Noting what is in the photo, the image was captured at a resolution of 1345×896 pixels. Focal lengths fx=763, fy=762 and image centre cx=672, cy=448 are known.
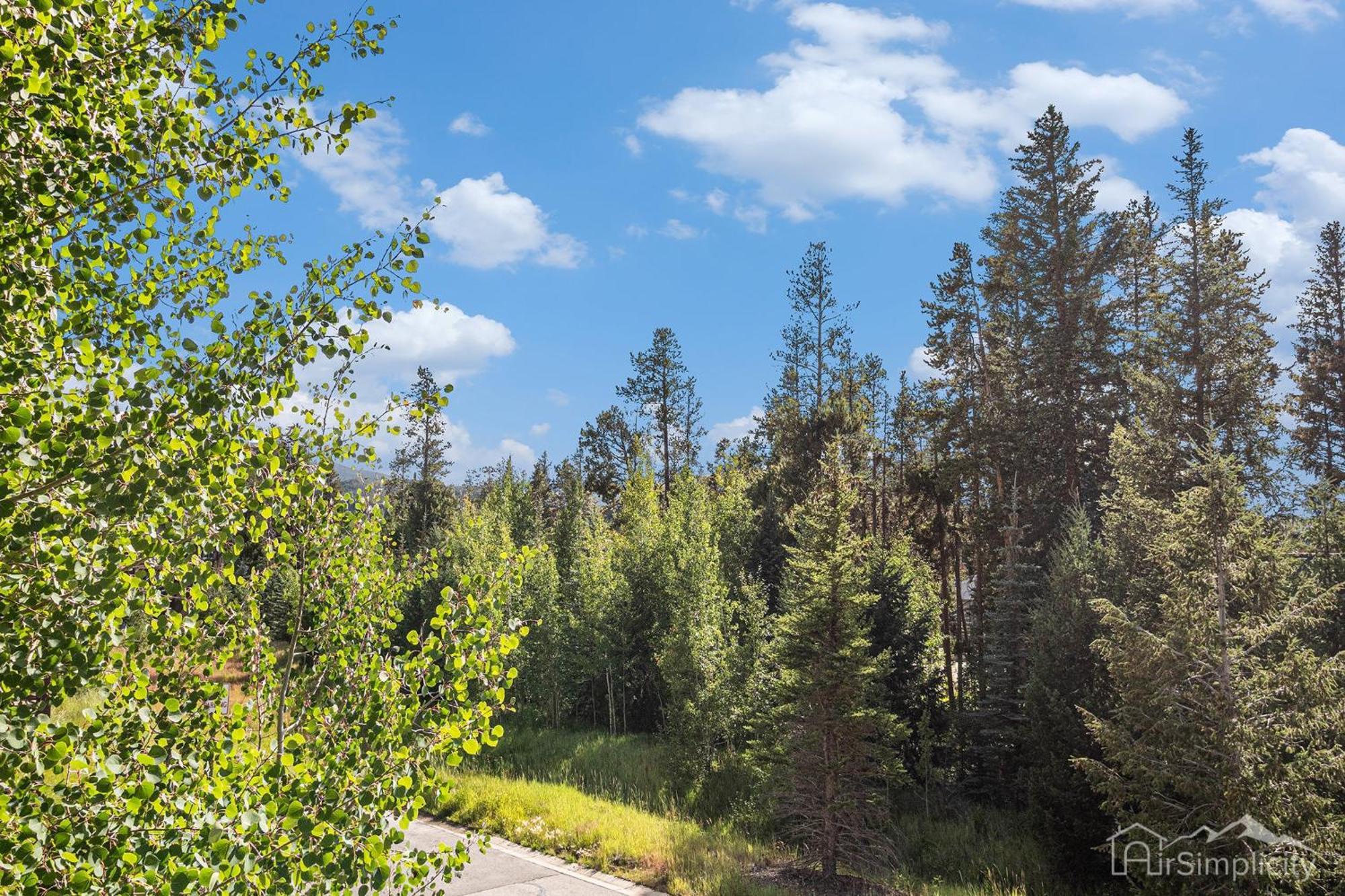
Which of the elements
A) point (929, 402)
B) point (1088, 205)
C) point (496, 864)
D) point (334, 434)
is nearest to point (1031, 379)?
point (1088, 205)

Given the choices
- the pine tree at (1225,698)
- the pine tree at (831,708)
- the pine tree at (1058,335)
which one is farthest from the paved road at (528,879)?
the pine tree at (1058,335)

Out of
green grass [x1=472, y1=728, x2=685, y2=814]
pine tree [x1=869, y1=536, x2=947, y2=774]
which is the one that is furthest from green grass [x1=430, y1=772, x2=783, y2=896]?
pine tree [x1=869, y1=536, x2=947, y2=774]

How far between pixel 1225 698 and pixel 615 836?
954 cm

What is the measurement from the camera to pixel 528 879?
11844 millimetres

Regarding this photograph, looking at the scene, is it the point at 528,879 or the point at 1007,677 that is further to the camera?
the point at 1007,677

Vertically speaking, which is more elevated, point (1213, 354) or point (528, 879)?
point (1213, 354)

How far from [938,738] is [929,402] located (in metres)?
17.8

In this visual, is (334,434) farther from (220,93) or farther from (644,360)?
(644,360)

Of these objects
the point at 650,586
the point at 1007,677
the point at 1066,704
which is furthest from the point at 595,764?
the point at 1066,704

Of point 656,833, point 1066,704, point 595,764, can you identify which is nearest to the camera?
point 656,833

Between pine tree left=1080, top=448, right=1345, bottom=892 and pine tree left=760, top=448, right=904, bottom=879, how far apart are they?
3.99 m

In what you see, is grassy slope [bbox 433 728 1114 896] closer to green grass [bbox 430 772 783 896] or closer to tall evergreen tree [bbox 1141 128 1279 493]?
green grass [bbox 430 772 783 896]

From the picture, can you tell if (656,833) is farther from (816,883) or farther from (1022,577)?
(1022,577)

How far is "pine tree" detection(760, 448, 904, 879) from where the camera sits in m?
14.4
